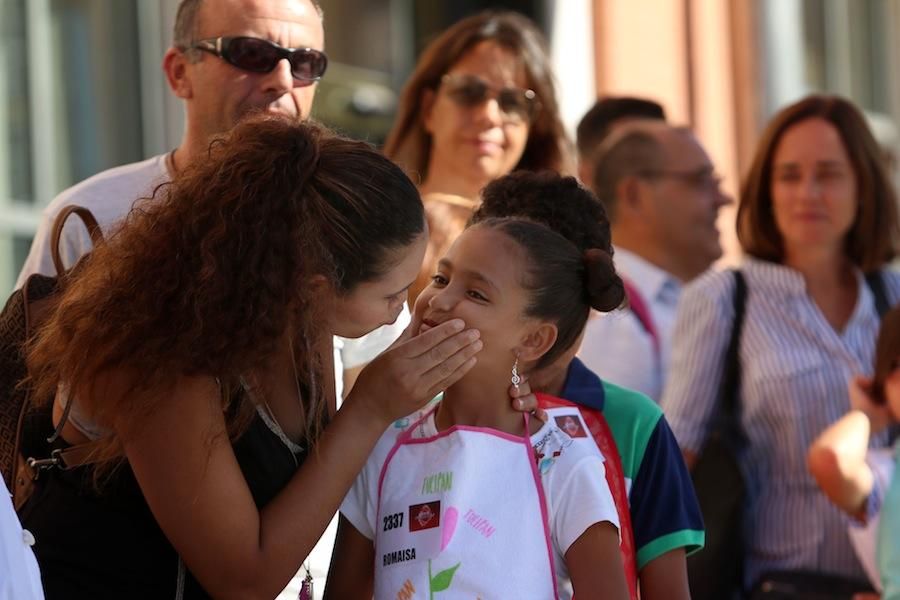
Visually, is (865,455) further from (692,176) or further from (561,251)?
(561,251)

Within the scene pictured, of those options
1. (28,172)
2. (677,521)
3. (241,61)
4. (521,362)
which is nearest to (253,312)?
(521,362)

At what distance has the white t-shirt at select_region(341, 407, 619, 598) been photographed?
8.97 feet

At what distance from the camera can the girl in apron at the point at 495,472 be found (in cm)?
271

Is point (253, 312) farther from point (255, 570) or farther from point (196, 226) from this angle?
point (255, 570)

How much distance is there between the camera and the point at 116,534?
268cm

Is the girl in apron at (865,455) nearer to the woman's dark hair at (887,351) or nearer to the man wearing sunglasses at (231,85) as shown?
the woman's dark hair at (887,351)

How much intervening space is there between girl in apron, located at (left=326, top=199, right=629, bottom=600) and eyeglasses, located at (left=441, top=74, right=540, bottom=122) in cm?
163

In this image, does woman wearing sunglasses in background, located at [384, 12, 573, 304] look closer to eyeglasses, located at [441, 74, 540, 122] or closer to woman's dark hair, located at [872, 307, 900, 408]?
eyeglasses, located at [441, 74, 540, 122]

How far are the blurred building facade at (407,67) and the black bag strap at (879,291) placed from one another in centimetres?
171

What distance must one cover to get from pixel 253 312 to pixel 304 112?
3.88ft

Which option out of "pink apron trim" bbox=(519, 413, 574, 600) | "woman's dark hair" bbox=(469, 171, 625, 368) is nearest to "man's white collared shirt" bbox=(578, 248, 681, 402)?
"woman's dark hair" bbox=(469, 171, 625, 368)

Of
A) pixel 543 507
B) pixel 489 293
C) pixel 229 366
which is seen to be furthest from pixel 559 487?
pixel 229 366

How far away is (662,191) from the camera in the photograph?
5.34 meters

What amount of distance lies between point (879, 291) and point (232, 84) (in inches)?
83.6
